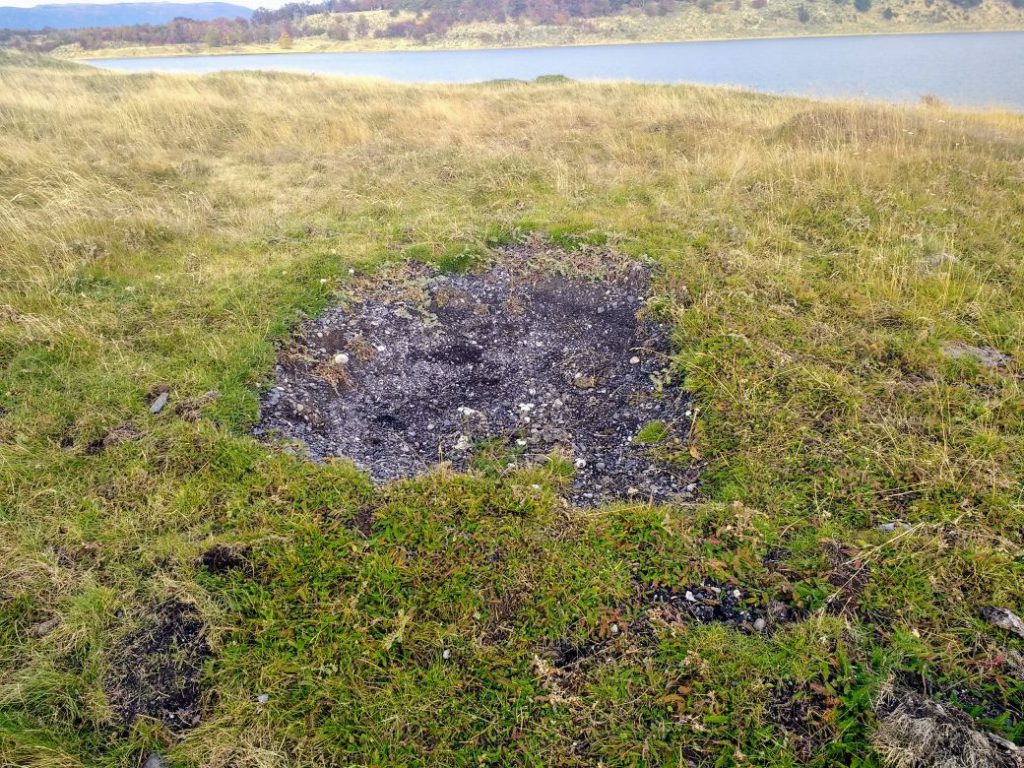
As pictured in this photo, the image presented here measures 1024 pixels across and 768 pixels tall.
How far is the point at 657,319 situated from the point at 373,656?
480cm

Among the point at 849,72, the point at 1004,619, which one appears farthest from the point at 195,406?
the point at 849,72

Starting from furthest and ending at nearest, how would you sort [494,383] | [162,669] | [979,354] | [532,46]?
[532,46]
[494,383]
[979,354]
[162,669]

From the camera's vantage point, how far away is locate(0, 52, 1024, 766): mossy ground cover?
306 cm

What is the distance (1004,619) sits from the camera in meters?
3.29

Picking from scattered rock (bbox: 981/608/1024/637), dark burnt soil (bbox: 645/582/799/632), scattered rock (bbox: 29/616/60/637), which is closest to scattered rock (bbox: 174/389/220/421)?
scattered rock (bbox: 29/616/60/637)

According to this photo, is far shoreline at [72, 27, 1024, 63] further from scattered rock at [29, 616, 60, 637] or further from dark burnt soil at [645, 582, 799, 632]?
dark burnt soil at [645, 582, 799, 632]

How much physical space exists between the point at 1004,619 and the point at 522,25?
110m

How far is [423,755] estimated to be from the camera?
2.97 m

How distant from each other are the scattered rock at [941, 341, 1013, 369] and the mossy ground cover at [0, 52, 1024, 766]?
0.06 m

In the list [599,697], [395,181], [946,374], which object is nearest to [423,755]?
[599,697]

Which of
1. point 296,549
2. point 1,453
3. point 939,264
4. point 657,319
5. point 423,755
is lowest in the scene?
point 423,755

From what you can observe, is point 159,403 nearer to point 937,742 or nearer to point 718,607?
point 718,607

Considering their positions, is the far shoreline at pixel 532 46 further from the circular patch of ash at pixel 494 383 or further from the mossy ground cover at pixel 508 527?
the circular patch of ash at pixel 494 383

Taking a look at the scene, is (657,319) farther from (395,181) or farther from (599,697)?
(395,181)
